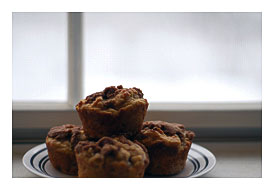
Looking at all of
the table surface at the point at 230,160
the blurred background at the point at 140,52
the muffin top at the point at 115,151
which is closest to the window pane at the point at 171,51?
the blurred background at the point at 140,52

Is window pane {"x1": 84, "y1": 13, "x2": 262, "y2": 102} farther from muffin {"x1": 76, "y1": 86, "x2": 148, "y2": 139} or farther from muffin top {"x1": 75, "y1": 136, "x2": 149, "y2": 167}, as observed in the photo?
muffin top {"x1": 75, "y1": 136, "x2": 149, "y2": 167}

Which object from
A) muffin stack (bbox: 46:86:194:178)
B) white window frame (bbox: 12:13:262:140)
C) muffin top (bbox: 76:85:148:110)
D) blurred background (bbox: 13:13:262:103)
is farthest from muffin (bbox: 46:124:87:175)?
blurred background (bbox: 13:13:262:103)

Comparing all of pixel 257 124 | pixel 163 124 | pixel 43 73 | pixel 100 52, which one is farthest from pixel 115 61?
pixel 257 124

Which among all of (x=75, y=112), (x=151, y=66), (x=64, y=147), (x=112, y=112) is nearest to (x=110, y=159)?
(x=112, y=112)

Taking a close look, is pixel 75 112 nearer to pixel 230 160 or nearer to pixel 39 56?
pixel 39 56

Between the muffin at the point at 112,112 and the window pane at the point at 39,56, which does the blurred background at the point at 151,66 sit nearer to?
the window pane at the point at 39,56

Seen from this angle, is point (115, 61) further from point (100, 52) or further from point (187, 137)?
point (187, 137)
